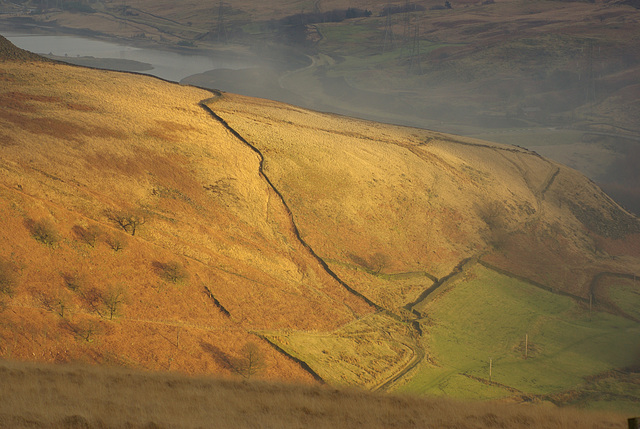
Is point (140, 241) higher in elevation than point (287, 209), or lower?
higher

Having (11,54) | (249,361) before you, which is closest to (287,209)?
(249,361)

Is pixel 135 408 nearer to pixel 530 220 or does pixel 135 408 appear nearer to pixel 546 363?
pixel 546 363

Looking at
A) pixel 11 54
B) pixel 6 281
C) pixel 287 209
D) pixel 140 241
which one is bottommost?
pixel 287 209

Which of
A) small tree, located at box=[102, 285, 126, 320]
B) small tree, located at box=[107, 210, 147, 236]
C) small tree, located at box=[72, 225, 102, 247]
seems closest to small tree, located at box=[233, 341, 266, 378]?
small tree, located at box=[102, 285, 126, 320]

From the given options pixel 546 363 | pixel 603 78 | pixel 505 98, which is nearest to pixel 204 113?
pixel 546 363

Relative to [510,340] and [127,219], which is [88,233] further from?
[510,340]

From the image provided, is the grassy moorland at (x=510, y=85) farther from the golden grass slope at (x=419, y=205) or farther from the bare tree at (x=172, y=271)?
the bare tree at (x=172, y=271)

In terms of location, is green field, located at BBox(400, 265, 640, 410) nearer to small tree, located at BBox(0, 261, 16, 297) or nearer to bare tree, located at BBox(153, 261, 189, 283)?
bare tree, located at BBox(153, 261, 189, 283)

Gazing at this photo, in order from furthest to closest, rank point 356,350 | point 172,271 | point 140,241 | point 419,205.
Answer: point 419,205
point 356,350
point 140,241
point 172,271
